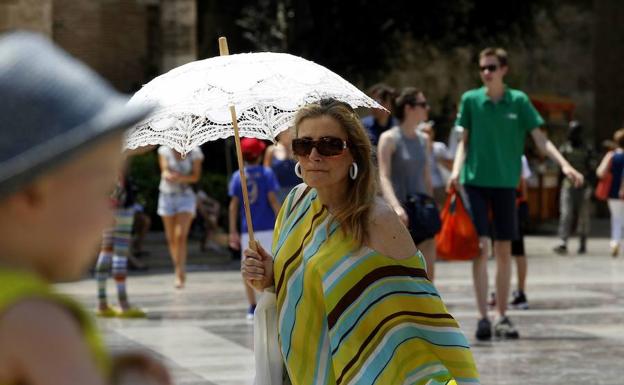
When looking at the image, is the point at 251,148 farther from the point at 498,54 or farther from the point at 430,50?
the point at 430,50

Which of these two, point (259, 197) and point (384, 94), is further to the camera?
point (259, 197)

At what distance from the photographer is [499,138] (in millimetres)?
10102

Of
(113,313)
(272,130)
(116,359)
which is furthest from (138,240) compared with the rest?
(116,359)

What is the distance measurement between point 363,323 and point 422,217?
495 centimetres

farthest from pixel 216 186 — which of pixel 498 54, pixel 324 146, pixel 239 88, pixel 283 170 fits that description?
pixel 324 146

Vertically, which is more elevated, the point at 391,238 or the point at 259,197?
the point at 391,238

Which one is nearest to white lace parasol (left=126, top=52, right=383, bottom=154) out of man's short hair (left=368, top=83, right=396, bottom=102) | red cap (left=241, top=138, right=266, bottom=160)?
man's short hair (left=368, top=83, right=396, bottom=102)

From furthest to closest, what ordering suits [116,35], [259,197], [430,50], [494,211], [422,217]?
[430,50], [116,35], [259,197], [494,211], [422,217]

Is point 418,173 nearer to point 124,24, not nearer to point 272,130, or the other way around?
point 272,130

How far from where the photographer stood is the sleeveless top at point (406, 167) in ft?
31.9

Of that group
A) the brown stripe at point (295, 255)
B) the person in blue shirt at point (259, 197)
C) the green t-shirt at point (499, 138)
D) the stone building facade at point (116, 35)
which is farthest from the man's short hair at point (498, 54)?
the stone building facade at point (116, 35)

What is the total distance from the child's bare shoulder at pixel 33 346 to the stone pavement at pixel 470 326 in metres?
5.97

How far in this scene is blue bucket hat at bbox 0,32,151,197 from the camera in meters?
1.48

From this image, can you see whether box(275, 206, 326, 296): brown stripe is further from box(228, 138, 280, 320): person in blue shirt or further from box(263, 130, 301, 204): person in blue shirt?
box(263, 130, 301, 204): person in blue shirt
